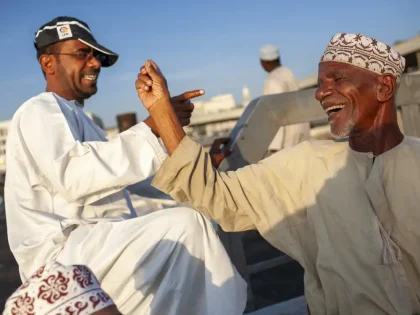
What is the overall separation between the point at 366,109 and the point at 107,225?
48.9 inches

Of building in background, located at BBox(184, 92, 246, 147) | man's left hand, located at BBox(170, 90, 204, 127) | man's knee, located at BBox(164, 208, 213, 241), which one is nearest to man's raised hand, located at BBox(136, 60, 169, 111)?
man's left hand, located at BBox(170, 90, 204, 127)

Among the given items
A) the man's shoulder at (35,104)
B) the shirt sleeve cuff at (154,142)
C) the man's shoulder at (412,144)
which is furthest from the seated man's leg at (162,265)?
the man's shoulder at (412,144)

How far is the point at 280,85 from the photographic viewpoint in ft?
24.1

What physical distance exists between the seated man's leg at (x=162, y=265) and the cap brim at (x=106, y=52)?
111 centimetres

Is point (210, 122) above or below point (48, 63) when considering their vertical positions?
below

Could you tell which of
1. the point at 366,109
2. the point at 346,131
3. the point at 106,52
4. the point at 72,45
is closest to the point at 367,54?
the point at 366,109

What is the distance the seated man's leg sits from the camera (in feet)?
8.91

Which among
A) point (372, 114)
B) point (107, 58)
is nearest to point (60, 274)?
point (372, 114)

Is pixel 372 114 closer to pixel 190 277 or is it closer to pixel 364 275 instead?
pixel 364 275

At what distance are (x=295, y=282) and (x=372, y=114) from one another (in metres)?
3.28

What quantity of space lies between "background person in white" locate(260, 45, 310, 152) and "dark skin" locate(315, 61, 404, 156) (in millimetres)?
3763

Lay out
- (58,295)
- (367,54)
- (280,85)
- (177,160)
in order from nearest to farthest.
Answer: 1. (58,295)
2. (177,160)
3. (367,54)
4. (280,85)

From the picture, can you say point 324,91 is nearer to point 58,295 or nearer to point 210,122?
point 58,295

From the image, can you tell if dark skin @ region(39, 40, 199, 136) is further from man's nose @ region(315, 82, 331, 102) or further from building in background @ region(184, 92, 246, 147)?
building in background @ region(184, 92, 246, 147)
